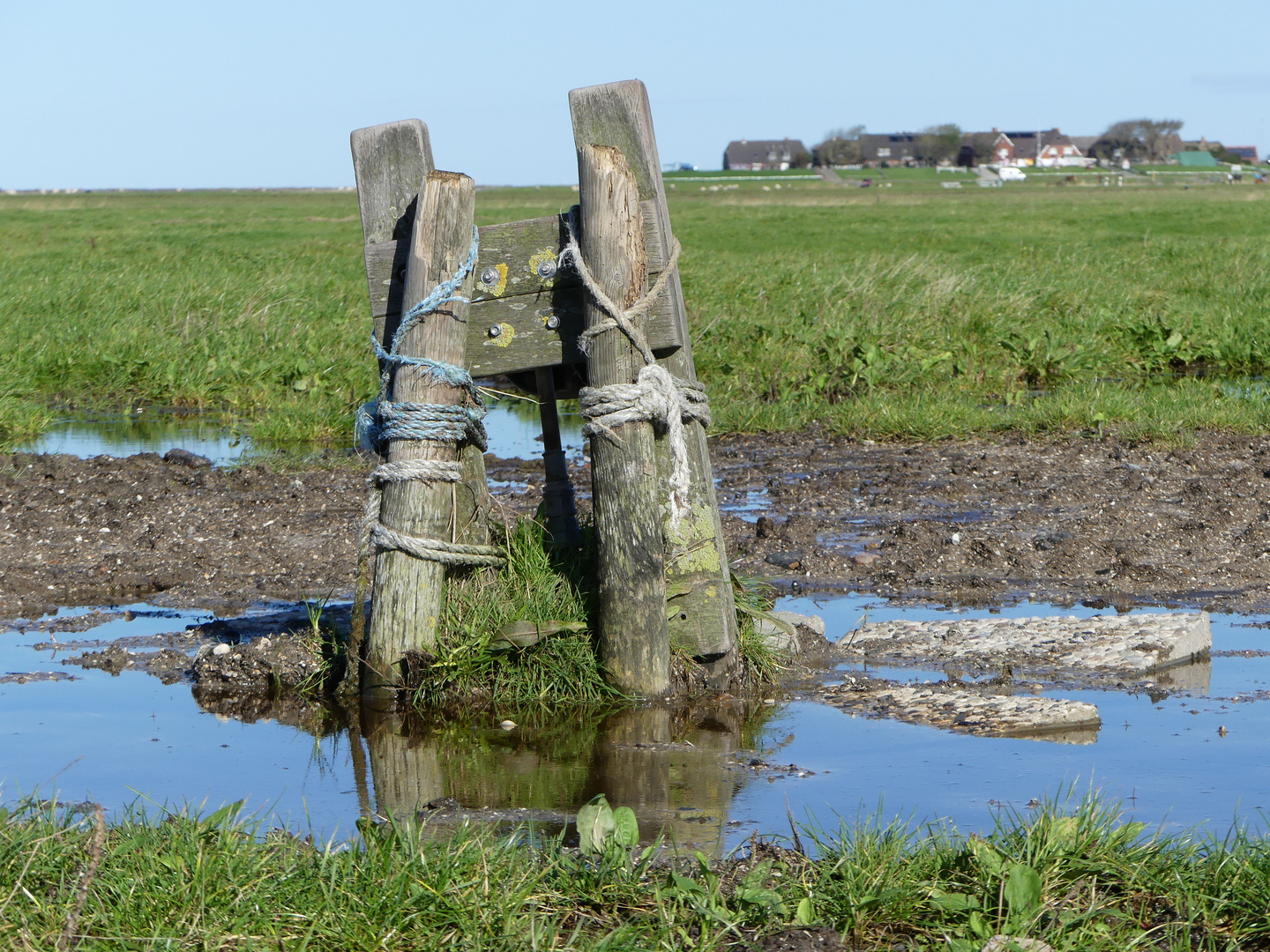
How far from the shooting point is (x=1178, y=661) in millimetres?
5113

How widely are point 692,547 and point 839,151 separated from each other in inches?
6722

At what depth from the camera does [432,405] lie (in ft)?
15.5

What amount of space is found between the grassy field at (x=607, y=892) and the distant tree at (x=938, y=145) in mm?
174506

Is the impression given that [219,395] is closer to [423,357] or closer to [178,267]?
[423,357]

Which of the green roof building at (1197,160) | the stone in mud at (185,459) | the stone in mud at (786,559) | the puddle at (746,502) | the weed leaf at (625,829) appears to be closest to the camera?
the weed leaf at (625,829)

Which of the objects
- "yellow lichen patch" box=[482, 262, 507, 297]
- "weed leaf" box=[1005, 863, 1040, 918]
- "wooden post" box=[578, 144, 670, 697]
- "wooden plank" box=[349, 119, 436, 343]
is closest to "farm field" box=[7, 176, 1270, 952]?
"weed leaf" box=[1005, 863, 1040, 918]

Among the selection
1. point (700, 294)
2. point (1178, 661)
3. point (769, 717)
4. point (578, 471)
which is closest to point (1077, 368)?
point (700, 294)

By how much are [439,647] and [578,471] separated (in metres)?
4.76

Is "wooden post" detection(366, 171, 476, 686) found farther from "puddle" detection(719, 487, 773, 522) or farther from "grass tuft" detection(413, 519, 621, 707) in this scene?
"puddle" detection(719, 487, 773, 522)

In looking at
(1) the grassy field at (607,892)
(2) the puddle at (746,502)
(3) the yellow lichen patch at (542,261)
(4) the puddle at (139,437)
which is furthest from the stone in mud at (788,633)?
(4) the puddle at (139,437)

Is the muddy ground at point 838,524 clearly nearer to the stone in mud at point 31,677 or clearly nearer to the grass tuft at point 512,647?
the stone in mud at point 31,677

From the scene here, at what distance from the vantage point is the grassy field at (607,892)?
8.80 feet

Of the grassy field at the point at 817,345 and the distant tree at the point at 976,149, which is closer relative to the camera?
the grassy field at the point at 817,345

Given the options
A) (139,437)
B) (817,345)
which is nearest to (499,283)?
(139,437)
